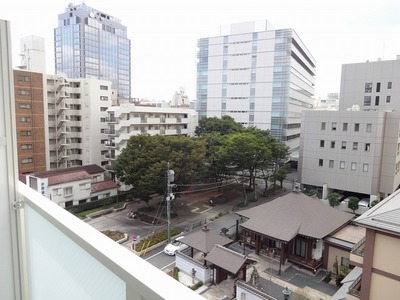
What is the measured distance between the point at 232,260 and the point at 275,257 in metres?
2.57

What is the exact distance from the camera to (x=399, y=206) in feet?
19.4

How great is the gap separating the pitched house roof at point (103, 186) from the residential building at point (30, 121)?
10.8ft

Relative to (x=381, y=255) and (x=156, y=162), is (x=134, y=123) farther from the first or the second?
(x=381, y=255)

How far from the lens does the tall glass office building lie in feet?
117

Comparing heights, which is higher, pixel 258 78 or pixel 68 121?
pixel 258 78

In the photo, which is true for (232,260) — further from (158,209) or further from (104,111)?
(104,111)

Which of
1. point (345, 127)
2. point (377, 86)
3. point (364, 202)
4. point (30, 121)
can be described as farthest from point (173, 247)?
point (377, 86)

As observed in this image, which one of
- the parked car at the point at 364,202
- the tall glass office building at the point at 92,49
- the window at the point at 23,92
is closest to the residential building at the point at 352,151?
the parked car at the point at 364,202

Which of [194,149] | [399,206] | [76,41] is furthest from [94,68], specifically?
[399,206]

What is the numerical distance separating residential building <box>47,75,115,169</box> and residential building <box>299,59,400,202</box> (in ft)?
40.2

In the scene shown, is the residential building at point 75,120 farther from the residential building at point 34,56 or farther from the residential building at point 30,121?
the residential building at point 30,121

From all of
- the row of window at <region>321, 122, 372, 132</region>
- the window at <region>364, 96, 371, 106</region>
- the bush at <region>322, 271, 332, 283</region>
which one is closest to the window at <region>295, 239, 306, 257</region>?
the bush at <region>322, 271, 332, 283</region>

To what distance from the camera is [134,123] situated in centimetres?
1814

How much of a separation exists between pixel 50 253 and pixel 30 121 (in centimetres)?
1635
